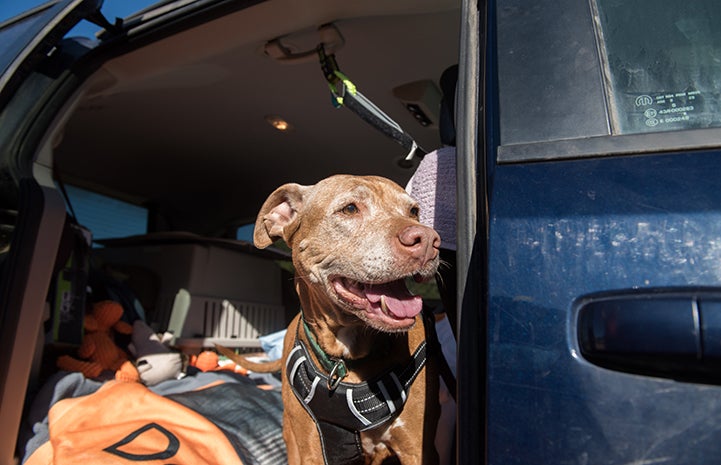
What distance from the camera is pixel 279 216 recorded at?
264cm

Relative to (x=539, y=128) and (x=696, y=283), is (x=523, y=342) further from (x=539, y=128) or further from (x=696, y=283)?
(x=539, y=128)

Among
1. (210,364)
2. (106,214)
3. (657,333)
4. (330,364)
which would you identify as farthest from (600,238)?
(106,214)

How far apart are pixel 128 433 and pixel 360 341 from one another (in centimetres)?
125

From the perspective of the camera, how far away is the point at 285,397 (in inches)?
89.0

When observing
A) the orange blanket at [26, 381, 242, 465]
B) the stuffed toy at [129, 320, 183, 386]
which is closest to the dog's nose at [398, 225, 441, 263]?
the orange blanket at [26, 381, 242, 465]

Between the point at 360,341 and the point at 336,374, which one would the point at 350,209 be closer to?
the point at 360,341

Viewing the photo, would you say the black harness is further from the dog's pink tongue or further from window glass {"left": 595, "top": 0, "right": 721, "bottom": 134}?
window glass {"left": 595, "top": 0, "right": 721, "bottom": 134}

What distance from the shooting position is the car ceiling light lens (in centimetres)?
381

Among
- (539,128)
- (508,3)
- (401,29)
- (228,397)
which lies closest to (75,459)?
(228,397)

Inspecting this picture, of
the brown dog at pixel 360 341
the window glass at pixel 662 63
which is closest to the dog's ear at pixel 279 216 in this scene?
the brown dog at pixel 360 341

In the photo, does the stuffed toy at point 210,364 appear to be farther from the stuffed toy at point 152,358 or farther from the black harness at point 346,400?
the black harness at point 346,400

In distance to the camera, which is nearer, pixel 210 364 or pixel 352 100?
pixel 352 100

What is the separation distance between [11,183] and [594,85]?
244 cm

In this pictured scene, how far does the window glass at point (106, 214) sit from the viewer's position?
4914 millimetres
